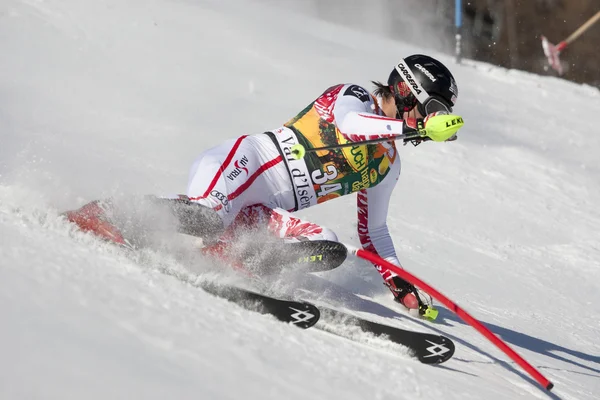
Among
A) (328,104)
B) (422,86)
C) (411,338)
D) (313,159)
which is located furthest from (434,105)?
(411,338)

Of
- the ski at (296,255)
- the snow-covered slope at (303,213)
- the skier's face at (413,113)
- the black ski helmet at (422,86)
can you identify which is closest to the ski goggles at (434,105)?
the black ski helmet at (422,86)

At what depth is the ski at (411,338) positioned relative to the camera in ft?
11.3

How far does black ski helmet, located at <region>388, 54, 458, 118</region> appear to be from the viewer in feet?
13.3

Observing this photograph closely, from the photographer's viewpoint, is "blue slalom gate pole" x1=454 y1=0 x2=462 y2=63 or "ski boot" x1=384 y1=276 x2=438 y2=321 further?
"blue slalom gate pole" x1=454 y1=0 x2=462 y2=63

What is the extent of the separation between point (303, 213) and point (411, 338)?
279 centimetres

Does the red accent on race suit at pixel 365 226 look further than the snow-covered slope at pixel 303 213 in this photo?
Yes

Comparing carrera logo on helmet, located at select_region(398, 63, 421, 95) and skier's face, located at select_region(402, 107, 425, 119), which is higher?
carrera logo on helmet, located at select_region(398, 63, 421, 95)

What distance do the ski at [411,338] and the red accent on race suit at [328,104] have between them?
3.46ft

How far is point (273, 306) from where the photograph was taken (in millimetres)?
3291

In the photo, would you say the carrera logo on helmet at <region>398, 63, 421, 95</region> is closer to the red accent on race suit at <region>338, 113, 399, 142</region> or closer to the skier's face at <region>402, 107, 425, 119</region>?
the skier's face at <region>402, 107, 425, 119</region>

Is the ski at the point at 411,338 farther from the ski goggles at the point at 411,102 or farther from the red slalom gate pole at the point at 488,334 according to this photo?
the ski goggles at the point at 411,102

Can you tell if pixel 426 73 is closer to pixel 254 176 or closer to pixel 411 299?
pixel 254 176

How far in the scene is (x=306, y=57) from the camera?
1090 cm

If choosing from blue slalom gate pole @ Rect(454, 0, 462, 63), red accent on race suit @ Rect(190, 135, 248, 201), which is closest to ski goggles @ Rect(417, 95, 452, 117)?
red accent on race suit @ Rect(190, 135, 248, 201)
